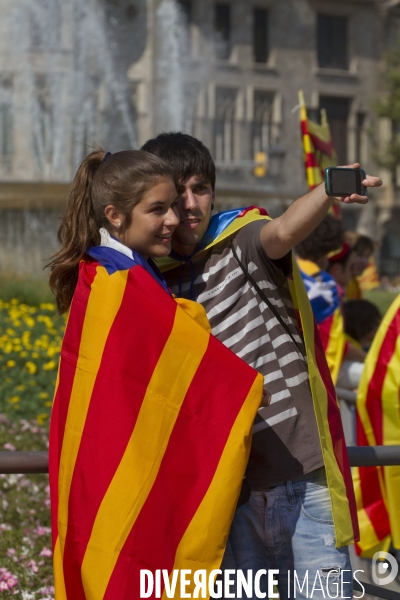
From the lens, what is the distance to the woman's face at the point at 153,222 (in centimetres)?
236

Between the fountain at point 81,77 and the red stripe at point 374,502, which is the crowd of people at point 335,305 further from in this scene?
the fountain at point 81,77

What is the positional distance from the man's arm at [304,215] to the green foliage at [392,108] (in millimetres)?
31712

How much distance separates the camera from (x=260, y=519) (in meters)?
2.44

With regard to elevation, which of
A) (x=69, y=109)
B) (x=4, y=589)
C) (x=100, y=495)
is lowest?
(x=4, y=589)

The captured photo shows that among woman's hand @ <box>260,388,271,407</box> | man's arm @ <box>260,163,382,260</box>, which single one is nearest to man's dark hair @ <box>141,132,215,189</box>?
man's arm @ <box>260,163,382,260</box>

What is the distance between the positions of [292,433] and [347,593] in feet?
1.26

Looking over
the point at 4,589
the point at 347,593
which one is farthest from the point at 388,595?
the point at 4,589

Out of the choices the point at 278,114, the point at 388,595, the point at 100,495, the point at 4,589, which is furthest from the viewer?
the point at 278,114

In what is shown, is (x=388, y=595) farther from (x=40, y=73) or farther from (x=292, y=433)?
(x=40, y=73)

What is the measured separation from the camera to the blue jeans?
2359mm

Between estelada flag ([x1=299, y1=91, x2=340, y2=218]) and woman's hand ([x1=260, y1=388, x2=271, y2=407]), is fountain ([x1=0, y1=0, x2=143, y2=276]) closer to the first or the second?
estelada flag ([x1=299, y1=91, x2=340, y2=218])

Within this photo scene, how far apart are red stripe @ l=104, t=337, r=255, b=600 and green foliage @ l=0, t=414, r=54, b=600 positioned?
1619 mm

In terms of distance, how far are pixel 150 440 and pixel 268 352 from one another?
1.21 ft

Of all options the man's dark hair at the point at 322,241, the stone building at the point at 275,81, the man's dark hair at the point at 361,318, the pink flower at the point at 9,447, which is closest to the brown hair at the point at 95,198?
the man's dark hair at the point at 322,241
